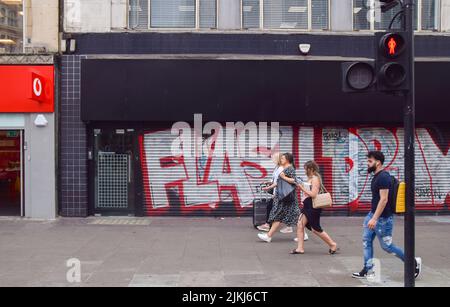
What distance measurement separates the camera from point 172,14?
14375mm

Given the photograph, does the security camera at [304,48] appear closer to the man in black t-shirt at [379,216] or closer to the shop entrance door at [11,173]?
the man in black t-shirt at [379,216]

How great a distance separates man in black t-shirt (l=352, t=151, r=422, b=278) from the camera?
777cm

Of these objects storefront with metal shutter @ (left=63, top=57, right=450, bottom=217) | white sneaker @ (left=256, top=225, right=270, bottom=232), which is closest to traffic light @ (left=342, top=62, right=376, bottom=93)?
white sneaker @ (left=256, top=225, right=270, bottom=232)

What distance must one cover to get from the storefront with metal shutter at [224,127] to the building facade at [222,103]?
3cm

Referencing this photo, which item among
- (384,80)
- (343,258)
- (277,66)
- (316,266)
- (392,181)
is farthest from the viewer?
(277,66)

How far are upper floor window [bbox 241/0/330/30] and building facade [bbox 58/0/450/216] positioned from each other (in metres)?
0.03

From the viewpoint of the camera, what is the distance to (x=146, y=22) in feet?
47.1

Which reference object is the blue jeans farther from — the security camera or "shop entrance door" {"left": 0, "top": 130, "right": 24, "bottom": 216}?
"shop entrance door" {"left": 0, "top": 130, "right": 24, "bottom": 216}

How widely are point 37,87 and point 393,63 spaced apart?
891cm

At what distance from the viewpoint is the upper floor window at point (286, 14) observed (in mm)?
14445
